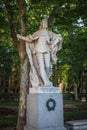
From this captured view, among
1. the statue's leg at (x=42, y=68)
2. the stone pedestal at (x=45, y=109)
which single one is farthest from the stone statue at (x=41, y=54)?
the stone pedestal at (x=45, y=109)

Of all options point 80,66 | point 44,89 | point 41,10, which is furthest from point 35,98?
point 80,66

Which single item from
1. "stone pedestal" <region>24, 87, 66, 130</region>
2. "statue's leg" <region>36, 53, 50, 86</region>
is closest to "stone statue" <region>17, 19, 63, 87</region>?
"statue's leg" <region>36, 53, 50, 86</region>

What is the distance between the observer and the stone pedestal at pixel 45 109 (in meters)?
9.09

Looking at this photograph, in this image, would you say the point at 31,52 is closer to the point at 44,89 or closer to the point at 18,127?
the point at 44,89

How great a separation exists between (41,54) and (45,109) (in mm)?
1837

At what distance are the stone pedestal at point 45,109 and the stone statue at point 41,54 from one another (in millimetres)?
309

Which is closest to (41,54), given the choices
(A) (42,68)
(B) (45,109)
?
(A) (42,68)

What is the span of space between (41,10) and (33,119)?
7242mm

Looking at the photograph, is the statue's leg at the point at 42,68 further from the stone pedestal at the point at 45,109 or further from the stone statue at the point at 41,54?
the stone pedestal at the point at 45,109

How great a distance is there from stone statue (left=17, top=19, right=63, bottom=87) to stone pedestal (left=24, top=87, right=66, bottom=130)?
1.01ft

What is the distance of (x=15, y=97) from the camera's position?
35688 millimetres

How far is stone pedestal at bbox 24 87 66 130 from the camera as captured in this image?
9094 millimetres

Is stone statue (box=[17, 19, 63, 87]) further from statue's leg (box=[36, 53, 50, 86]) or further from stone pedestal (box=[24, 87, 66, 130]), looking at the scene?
stone pedestal (box=[24, 87, 66, 130])

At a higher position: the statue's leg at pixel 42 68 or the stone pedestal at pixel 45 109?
the statue's leg at pixel 42 68
